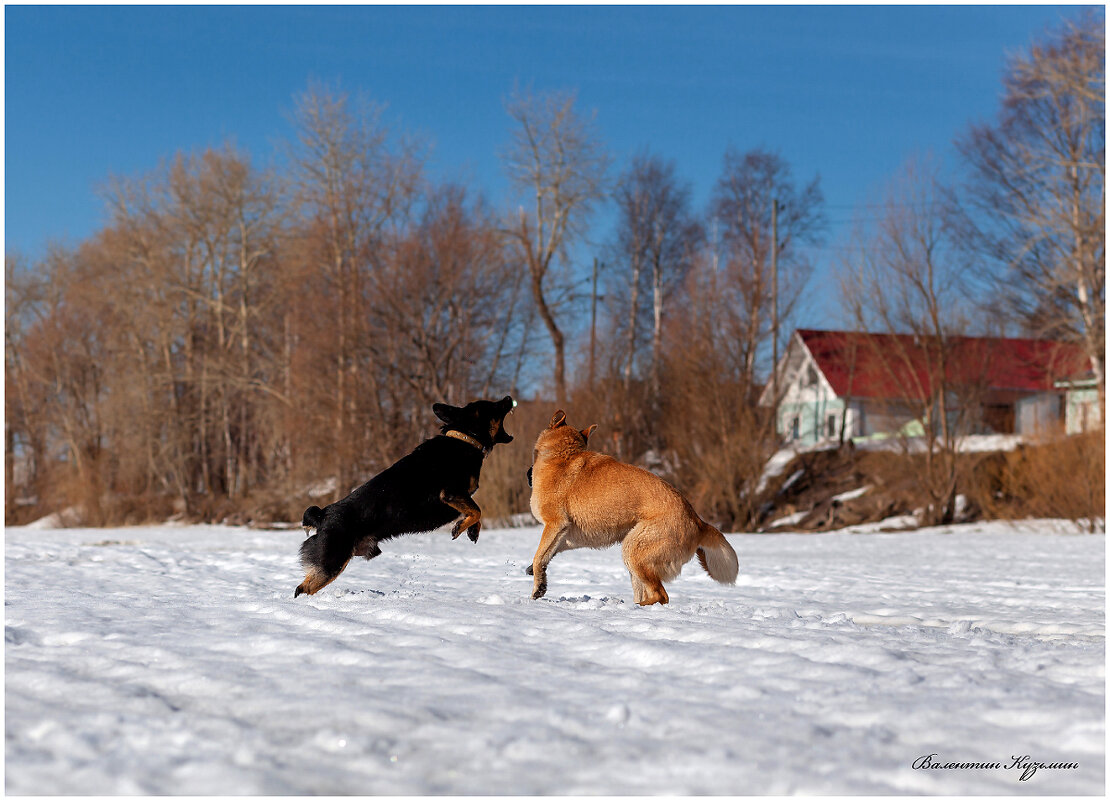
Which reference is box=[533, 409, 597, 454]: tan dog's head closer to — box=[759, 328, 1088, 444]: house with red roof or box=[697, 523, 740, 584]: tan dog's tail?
box=[697, 523, 740, 584]: tan dog's tail

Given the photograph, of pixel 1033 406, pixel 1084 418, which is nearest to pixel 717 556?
pixel 1084 418

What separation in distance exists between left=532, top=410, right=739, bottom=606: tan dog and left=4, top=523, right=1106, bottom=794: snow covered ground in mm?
218

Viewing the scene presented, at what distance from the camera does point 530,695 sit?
3387 millimetres

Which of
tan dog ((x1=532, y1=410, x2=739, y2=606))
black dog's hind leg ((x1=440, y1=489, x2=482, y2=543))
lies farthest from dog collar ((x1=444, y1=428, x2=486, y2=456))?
tan dog ((x1=532, y1=410, x2=739, y2=606))

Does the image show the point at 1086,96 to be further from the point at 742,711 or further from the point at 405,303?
the point at 742,711

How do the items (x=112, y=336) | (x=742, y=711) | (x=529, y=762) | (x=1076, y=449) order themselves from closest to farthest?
(x=529, y=762) → (x=742, y=711) → (x=1076, y=449) → (x=112, y=336)

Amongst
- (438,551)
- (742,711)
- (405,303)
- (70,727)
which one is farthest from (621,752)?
(405,303)

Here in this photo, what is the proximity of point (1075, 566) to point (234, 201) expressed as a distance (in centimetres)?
3146

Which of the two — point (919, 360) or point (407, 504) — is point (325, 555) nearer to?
point (407, 504)

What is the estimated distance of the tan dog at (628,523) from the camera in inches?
214

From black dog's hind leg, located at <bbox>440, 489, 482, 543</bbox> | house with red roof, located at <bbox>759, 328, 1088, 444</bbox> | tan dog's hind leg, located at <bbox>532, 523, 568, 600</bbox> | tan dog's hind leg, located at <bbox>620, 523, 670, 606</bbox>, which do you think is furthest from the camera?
house with red roof, located at <bbox>759, 328, 1088, 444</bbox>

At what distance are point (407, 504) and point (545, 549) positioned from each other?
0.84 meters

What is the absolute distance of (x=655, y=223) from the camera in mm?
39125

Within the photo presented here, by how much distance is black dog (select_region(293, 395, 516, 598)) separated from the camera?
18.8 ft
